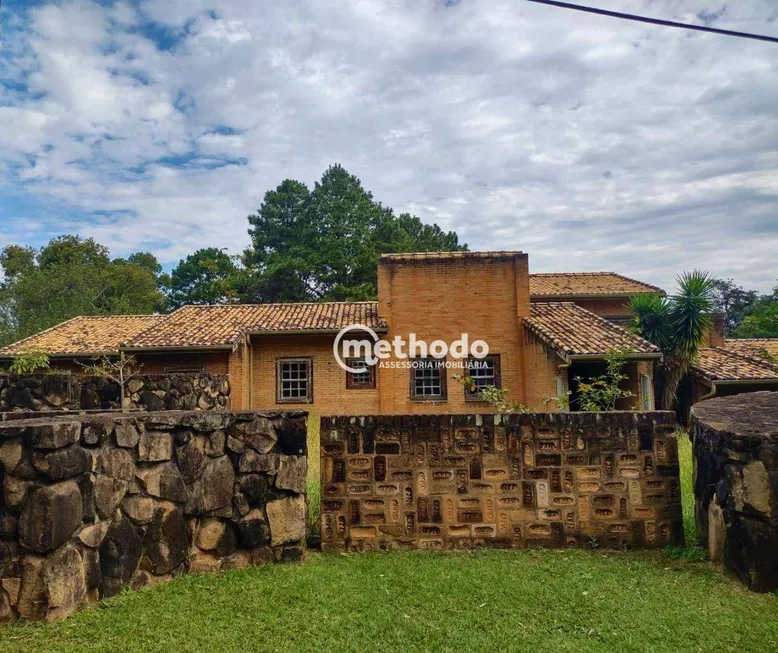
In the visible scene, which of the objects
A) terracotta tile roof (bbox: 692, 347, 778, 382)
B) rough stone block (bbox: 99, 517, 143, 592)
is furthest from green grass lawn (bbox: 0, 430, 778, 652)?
terracotta tile roof (bbox: 692, 347, 778, 382)

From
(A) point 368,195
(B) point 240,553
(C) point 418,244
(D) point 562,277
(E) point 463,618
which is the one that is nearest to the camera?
(E) point 463,618

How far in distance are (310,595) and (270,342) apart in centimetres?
1173

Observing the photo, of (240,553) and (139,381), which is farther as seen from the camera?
(139,381)

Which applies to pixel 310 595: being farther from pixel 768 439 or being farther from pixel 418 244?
pixel 418 244

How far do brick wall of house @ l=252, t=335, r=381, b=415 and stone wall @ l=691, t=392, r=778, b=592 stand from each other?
10.6 m

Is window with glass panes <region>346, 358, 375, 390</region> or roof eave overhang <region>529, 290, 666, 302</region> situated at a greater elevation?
roof eave overhang <region>529, 290, 666, 302</region>

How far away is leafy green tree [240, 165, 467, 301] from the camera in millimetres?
29797

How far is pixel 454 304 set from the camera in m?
14.7

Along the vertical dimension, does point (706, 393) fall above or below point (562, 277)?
below

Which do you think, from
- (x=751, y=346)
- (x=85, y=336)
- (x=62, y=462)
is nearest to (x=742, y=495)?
(x=62, y=462)

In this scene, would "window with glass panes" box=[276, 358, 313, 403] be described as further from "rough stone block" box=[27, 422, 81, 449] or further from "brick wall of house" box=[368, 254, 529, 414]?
"rough stone block" box=[27, 422, 81, 449]

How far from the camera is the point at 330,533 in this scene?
15.1 ft

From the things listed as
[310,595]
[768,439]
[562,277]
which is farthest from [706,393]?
[310,595]

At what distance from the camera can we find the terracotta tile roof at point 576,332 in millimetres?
11875
